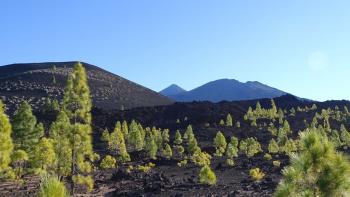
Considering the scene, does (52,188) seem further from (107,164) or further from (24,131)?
(107,164)

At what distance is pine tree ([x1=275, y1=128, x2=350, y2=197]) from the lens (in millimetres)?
10570

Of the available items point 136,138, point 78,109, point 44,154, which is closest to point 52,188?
point 78,109

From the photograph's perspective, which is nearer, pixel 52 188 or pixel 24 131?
pixel 52 188

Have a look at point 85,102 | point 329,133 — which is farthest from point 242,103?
point 85,102

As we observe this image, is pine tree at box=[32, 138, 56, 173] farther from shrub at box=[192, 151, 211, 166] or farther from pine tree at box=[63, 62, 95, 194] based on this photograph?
shrub at box=[192, 151, 211, 166]

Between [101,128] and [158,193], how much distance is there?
76150 millimetres

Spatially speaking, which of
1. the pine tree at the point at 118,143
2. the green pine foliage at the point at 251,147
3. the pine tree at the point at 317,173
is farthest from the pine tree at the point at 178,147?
the pine tree at the point at 317,173

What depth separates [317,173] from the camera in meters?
10.9

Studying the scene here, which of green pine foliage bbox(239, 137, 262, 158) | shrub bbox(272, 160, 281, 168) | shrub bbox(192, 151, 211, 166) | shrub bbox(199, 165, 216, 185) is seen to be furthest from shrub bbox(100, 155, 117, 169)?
green pine foliage bbox(239, 137, 262, 158)

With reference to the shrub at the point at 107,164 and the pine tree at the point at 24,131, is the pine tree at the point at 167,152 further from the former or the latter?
the pine tree at the point at 24,131

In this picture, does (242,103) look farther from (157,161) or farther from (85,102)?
(85,102)

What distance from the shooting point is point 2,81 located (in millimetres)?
196625

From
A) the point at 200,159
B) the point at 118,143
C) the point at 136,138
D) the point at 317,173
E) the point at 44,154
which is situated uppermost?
the point at 317,173

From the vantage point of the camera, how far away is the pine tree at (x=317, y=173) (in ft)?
34.7
